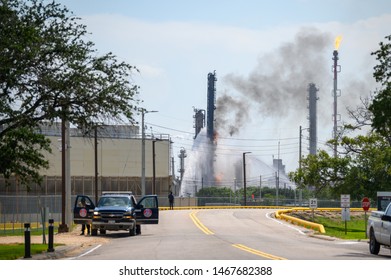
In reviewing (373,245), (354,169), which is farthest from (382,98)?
(354,169)

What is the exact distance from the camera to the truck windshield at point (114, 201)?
4347 cm

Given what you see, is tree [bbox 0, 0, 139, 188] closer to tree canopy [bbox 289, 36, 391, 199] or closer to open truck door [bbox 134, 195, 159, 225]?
open truck door [bbox 134, 195, 159, 225]

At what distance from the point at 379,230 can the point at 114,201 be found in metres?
19.0

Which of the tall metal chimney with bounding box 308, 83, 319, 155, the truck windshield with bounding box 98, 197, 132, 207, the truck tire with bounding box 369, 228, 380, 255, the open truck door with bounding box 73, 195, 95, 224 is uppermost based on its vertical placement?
the tall metal chimney with bounding box 308, 83, 319, 155

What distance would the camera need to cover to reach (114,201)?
143ft

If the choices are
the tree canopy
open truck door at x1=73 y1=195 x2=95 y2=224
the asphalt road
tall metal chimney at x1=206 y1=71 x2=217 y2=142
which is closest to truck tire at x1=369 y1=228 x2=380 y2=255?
the asphalt road

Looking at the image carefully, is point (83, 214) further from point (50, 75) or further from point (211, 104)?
point (211, 104)

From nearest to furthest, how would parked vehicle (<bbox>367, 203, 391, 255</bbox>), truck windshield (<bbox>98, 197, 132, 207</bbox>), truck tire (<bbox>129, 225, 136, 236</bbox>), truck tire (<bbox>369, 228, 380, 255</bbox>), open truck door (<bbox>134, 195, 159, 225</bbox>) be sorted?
parked vehicle (<bbox>367, 203, 391, 255</bbox>), truck tire (<bbox>369, 228, 380, 255</bbox>), truck tire (<bbox>129, 225, 136, 236</bbox>), truck windshield (<bbox>98, 197, 132, 207</bbox>), open truck door (<bbox>134, 195, 159, 225</bbox>)

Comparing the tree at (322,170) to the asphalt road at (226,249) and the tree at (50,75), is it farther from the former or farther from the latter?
the tree at (50,75)

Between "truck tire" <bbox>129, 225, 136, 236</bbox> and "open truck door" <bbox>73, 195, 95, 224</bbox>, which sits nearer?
"truck tire" <bbox>129, 225, 136, 236</bbox>

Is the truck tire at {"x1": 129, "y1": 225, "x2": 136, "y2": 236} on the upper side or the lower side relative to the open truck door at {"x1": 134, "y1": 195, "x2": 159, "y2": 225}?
lower

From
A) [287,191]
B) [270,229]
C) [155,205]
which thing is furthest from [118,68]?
[287,191]

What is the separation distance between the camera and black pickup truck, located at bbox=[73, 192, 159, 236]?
42.6 m
